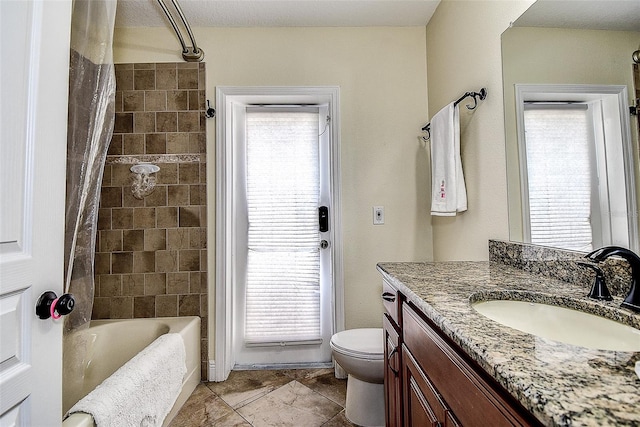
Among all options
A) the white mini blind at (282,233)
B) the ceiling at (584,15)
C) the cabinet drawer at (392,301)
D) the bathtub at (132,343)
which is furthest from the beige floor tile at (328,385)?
the ceiling at (584,15)

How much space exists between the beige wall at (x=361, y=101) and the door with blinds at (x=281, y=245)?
20 cm

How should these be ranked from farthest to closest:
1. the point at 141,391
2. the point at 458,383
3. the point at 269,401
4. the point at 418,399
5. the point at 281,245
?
the point at 281,245
the point at 269,401
the point at 141,391
the point at 418,399
the point at 458,383

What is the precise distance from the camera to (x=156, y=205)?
199 centimetres

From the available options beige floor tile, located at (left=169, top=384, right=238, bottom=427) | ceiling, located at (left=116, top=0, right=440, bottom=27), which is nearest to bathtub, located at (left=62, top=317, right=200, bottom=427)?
beige floor tile, located at (left=169, top=384, right=238, bottom=427)

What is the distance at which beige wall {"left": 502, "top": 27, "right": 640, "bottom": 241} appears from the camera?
79 centimetres

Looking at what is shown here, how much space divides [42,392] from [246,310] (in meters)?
1.38

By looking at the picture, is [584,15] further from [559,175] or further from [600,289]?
[600,289]

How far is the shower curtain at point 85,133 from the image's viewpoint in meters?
0.97

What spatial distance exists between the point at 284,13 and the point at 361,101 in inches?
29.7

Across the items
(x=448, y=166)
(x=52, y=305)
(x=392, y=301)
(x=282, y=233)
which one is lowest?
(x=392, y=301)

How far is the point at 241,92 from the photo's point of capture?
6.60ft

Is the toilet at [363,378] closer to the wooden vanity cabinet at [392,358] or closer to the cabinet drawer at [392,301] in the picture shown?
the wooden vanity cabinet at [392,358]

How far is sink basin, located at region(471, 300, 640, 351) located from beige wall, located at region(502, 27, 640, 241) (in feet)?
1.45

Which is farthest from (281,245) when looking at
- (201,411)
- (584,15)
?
(584,15)
